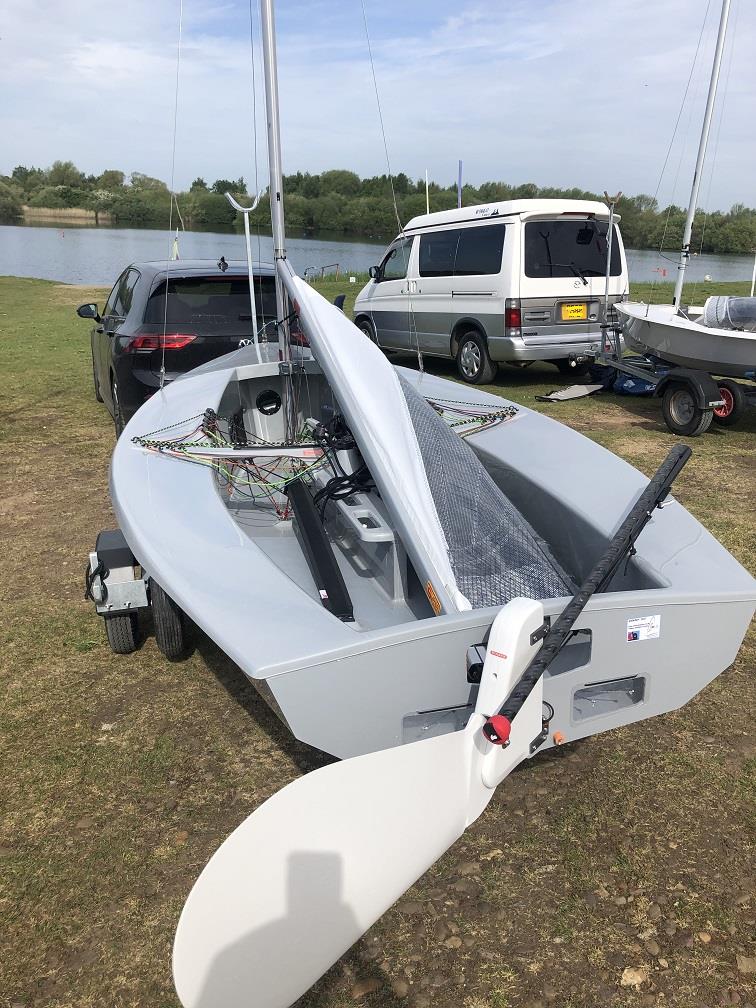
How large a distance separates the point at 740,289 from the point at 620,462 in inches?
695

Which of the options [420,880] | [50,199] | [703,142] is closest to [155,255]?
[703,142]

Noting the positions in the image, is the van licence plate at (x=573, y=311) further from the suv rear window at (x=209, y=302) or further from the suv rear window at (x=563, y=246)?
the suv rear window at (x=209, y=302)

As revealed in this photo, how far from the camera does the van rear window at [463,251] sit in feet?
28.9

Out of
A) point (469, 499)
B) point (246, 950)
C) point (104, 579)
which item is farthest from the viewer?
point (104, 579)

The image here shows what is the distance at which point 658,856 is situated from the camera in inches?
95.9

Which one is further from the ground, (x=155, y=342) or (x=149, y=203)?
(x=149, y=203)

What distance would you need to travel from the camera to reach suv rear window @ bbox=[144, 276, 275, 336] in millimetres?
5727

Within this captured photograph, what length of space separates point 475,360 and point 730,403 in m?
3.13

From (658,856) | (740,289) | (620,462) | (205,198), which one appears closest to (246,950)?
(658,856)

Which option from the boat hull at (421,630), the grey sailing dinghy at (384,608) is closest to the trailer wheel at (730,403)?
the grey sailing dinghy at (384,608)

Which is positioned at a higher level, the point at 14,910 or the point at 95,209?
the point at 95,209

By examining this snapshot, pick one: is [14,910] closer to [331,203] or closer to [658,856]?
[658,856]

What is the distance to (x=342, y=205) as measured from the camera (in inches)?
840

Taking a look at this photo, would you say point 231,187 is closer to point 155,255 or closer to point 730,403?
point 730,403
